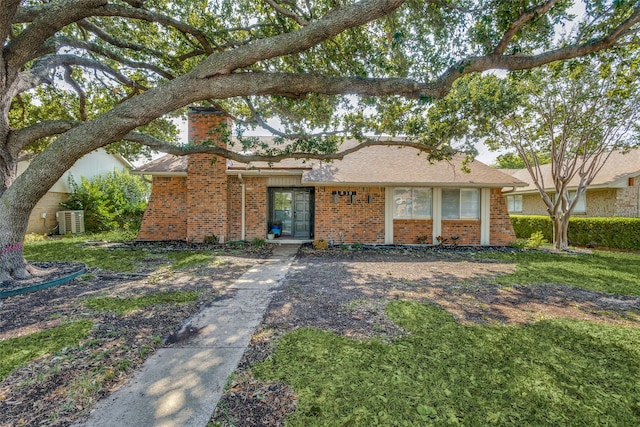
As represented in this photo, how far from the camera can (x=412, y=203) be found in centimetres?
1152

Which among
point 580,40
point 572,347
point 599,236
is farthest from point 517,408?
point 599,236

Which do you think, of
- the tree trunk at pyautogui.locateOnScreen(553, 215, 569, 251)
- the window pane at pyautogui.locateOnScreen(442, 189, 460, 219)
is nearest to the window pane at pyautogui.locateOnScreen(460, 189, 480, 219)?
the window pane at pyautogui.locateOnScreen(442, 189, 460, 219)

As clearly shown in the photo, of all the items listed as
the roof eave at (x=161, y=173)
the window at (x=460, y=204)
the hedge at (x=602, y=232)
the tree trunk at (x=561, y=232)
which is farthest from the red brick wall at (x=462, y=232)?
the roof eave at (x=161, y=173)

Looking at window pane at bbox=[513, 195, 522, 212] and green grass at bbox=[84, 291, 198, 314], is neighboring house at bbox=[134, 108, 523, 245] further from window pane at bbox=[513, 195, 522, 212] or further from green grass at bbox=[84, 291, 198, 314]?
window pane at bbox=[513, 195, 522, 212]

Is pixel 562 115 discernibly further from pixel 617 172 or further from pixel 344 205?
pixel 344 205

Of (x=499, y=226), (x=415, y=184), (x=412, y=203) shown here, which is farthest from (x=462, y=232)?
(x=415, y=184)

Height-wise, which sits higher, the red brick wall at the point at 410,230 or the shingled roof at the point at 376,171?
the shingled roof at the point at 376,171

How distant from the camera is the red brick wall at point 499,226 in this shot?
37.3 feet

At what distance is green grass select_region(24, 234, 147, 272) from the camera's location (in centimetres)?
752

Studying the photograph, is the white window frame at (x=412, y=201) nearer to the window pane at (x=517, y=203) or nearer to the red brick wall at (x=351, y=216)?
the red brick wall at (x=351, y=216)

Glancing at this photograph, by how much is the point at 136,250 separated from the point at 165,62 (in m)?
6.12

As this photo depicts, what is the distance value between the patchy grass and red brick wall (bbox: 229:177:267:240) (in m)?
2.56

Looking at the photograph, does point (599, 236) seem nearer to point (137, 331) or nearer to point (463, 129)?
point (463, 129)

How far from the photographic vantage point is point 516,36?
17.6 feet
